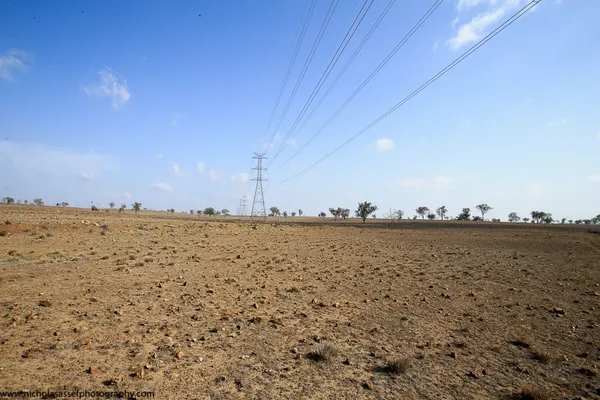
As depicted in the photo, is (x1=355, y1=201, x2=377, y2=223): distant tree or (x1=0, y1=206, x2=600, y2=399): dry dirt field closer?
(x1=0, y1=206, x2=600, y2=399): dry dirt field

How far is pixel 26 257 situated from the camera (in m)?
17.9

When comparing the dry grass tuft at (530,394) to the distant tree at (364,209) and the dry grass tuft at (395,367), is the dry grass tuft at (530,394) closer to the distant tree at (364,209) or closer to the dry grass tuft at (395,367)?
the dry grass tuft at (395,367)

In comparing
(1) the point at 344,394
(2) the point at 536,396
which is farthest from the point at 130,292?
(2) the point at 536,396

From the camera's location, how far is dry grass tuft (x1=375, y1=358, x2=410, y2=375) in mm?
6715

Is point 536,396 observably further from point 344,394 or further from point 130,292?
point 130,292

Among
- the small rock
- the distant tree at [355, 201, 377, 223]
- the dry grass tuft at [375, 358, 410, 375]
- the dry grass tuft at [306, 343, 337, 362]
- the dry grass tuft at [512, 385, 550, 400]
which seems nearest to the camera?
the dry grass tuft at [512, 385, 550, 400]

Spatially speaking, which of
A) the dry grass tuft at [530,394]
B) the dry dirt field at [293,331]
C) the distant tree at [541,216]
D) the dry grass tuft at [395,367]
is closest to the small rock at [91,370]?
the dry dirt field at [293,331]

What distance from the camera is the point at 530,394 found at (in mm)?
5895

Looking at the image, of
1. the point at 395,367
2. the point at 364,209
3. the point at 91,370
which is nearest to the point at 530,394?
the point at 395,367

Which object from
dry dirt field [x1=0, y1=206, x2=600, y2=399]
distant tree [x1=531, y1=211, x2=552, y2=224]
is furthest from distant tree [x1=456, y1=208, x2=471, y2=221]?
dry dirt field [x1=0, y1=206, x2=600, y2=399]

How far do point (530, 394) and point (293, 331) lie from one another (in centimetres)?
520

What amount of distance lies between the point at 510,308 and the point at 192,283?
1209 cm

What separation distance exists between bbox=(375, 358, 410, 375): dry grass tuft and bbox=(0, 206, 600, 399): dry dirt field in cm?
3

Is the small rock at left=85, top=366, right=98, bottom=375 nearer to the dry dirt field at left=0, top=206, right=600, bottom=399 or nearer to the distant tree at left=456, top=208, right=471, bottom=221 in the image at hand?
the dry dirt field at left=0, top=206, right=600, bottom=399
